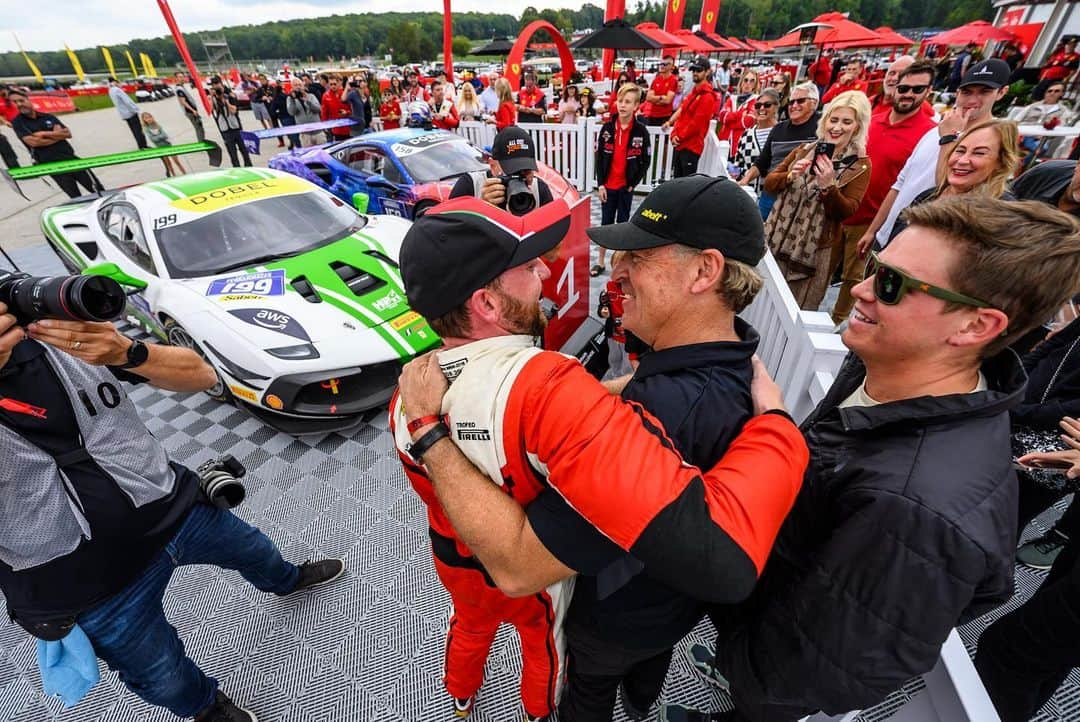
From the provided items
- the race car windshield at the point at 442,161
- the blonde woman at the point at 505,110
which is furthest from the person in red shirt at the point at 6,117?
the blonde woman at the point at 505,110

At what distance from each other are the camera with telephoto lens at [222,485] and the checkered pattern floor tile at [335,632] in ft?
2.58

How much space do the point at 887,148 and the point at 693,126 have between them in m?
3.20

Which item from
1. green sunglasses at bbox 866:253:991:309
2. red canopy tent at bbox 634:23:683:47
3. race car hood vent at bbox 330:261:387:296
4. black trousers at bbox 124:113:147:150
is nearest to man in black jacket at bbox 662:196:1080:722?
green sunglasses at bbox 866:253:991:309

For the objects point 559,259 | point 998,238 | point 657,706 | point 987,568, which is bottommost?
point 657,706

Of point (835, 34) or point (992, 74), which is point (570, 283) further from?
point (835, 34)

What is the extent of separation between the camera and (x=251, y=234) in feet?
12.4

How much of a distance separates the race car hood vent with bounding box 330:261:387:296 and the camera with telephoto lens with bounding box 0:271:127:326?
2.23m

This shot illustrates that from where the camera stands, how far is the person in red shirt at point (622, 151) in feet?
17.0

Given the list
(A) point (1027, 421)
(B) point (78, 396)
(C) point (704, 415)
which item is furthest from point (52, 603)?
(A) point (1027, 421)

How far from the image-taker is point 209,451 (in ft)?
10.8

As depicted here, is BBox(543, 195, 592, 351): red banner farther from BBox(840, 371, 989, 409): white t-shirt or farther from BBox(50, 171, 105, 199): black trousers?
BBox(50, 171, 105, 199): black trousers

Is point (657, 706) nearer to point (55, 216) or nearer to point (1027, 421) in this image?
point (1027, 421)

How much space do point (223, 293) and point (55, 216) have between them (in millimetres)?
2618

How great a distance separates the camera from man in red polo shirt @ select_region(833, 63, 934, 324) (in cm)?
354
